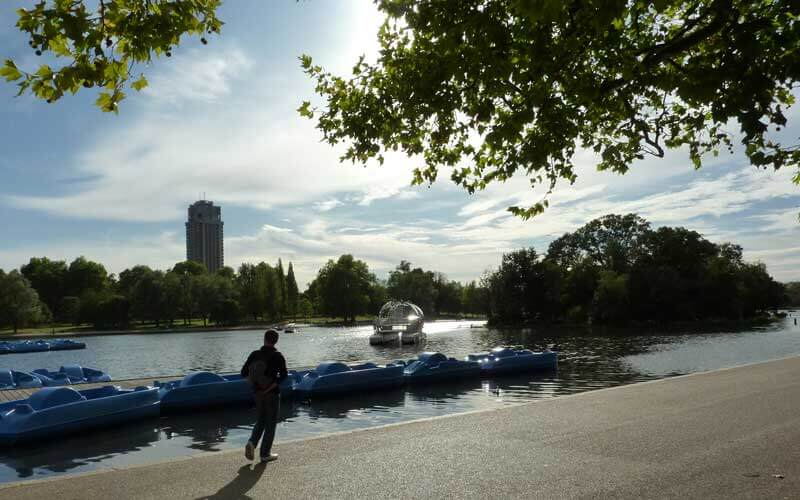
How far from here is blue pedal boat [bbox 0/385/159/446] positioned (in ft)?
47.3

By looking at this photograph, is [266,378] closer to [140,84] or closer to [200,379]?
[140,84]

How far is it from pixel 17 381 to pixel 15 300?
8551 cm

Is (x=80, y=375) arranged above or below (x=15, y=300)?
below

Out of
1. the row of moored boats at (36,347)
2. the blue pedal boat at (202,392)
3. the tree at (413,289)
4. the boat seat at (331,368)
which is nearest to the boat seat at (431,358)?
the boat seat at (331,368)

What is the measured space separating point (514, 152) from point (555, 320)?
93294 millimetres

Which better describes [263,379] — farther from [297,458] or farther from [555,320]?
[555,320]

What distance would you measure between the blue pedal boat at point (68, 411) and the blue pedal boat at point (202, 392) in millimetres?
769

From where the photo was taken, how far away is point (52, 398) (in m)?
15.6

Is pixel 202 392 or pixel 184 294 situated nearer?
pixel 202 392

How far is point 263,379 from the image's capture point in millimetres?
10164

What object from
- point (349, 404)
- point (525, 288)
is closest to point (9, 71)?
point (349, 404)

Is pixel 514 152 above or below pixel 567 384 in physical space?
Result: above

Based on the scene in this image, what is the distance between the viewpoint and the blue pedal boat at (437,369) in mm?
24972

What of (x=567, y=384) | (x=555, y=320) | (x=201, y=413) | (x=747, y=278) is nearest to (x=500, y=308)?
(x=555, y=320)
